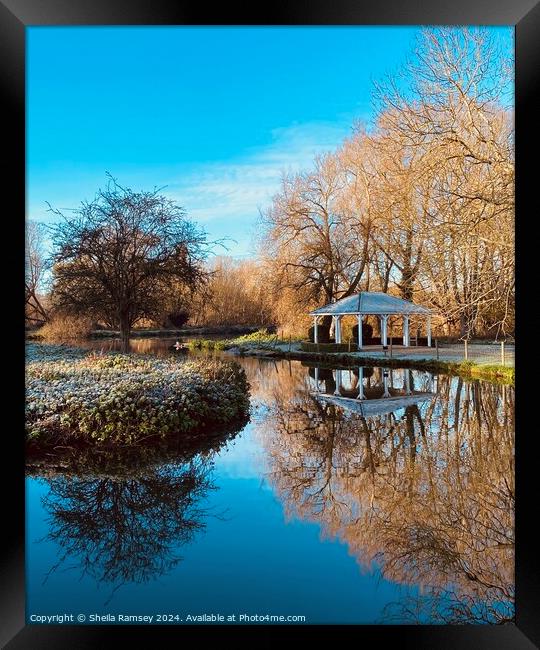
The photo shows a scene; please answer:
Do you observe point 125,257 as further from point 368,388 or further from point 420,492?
point 420,492

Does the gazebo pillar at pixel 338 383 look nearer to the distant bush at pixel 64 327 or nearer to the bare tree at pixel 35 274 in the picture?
the distant bush at pixel 64 327

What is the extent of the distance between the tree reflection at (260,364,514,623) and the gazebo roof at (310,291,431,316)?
1.02m

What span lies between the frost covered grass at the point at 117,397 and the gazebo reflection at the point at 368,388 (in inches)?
46.7

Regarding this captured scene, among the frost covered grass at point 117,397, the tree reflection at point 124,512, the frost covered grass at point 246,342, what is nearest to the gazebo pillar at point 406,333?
the frost covered grass at point 246,342

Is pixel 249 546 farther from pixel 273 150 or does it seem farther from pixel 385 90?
pixel 385 90

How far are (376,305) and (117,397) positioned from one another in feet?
7.58

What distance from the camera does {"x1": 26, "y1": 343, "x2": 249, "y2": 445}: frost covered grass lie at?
140 inches

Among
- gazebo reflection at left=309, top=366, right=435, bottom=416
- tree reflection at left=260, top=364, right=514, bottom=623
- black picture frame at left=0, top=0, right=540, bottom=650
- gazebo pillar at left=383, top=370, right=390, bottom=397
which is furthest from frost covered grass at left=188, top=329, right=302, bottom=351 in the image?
black picture frame at left=0, top=0, right=540, bottom=650

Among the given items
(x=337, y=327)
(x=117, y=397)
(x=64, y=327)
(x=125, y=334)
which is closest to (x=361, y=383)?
(x=337, y=327)

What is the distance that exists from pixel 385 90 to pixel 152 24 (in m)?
1.73

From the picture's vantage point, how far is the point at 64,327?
3.69 meters
